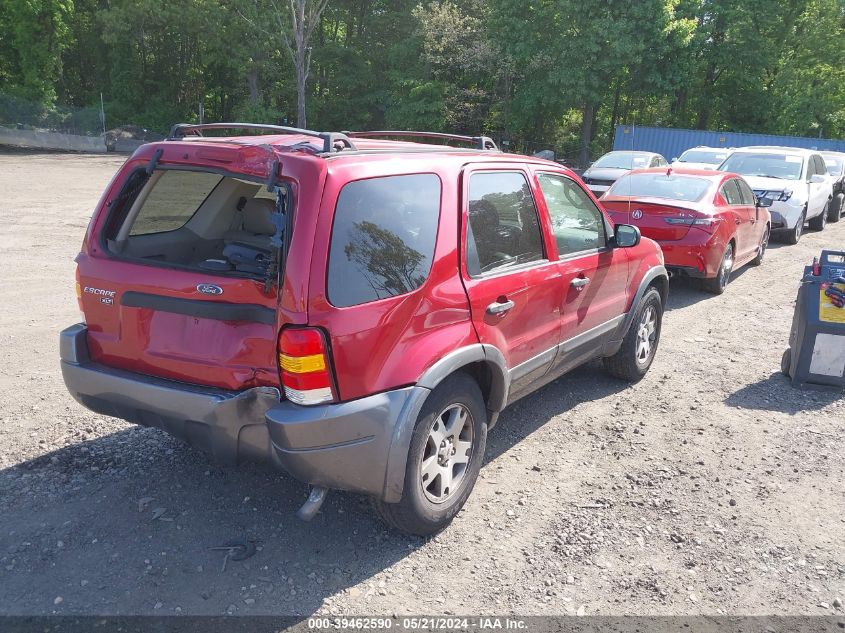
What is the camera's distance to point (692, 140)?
30.9 meters

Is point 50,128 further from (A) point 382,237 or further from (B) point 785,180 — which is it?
(A) point 382,237

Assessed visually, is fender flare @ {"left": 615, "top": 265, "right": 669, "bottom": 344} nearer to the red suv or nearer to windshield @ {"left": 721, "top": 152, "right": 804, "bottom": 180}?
the red suv

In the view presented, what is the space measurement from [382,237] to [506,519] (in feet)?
5.47

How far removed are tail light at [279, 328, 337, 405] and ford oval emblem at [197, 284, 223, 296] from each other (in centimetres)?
42

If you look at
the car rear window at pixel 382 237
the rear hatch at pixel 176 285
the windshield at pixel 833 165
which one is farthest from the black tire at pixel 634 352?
the windshield at pixel 833 165

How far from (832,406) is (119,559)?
505 cm

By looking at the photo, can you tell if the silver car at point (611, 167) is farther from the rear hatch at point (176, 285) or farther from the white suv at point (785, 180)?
the rear hatch at point (176, 285)

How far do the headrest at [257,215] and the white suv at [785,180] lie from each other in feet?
37.2

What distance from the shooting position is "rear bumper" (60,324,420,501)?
2947mm

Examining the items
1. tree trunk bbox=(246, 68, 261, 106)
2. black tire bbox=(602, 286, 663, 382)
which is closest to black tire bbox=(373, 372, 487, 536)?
black tire bbox=(602, 286, 663, 382)

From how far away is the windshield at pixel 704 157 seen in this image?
58.5 ft

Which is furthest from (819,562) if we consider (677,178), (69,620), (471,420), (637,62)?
(637,62)

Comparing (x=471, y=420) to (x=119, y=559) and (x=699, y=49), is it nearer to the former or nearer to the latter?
(x=119, y=559)

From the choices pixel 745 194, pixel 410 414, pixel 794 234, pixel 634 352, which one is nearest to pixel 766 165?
pixel 794 234
